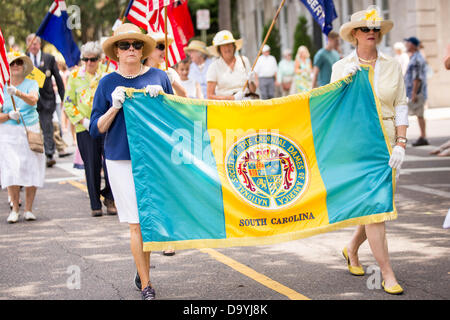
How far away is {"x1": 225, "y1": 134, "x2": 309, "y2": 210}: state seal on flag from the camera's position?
233 inches

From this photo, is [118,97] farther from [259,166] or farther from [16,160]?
[16,160]

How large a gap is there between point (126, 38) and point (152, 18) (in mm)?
4623

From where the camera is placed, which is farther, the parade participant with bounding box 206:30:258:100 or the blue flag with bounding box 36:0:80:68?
the blue flag with bounding box 36:0:80:68

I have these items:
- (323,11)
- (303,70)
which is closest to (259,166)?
(323,11)

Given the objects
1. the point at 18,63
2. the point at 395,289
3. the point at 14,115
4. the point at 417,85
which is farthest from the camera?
the point at 417,85

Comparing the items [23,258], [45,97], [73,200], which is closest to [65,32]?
[73,200]

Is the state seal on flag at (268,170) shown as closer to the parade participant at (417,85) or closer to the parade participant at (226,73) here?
the parade participant at (226,73)

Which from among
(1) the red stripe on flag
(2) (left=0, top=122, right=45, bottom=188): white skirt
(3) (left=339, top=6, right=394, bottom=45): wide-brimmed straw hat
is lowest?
(2) (left=0, top=122, right=45, bottom=188): white skirt

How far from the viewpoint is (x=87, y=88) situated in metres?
10.2

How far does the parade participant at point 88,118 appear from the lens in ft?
32.9

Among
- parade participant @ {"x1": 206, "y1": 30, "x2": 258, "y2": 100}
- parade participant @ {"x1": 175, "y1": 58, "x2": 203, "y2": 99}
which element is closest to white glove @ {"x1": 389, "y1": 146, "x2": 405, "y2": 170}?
parade participant @ {"x1": 206, "y1": 30, "x2": 258, "y2": 100}

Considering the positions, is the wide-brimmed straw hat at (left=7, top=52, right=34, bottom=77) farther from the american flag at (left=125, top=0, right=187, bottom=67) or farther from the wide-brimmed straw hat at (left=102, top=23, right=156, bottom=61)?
the wide-brimmed straw hat at (left=102, top=23, right=156, bottom=61)

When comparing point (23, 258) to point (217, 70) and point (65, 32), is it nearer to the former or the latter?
point (217, 70)

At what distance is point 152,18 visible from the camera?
10.5 m
